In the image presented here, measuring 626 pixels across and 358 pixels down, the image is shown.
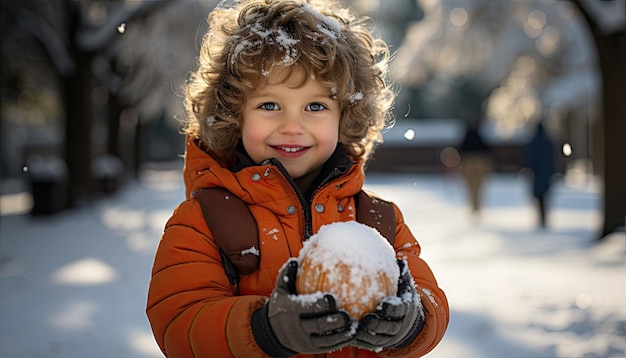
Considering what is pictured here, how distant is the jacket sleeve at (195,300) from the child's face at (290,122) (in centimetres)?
28

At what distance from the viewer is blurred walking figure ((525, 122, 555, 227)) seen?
9.98 m

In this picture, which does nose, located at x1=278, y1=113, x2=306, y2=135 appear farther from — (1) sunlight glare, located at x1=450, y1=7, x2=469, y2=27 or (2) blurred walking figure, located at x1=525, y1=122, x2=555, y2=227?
(1) sunlight glare, located at x1=450, y1=7, x2=469, y2=27

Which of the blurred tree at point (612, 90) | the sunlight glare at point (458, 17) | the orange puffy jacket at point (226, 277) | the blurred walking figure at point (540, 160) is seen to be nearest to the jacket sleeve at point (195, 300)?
the orange puffy jacket at point (226, 277)

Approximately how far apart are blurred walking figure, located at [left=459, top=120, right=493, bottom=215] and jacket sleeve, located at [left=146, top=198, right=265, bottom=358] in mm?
10416

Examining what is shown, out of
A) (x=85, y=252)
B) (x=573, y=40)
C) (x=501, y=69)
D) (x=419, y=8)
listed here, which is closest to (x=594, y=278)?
(x=85, y=252)

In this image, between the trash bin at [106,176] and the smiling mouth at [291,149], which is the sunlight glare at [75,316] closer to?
the smiling mouth at [291,149]

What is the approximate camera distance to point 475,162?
474 inches

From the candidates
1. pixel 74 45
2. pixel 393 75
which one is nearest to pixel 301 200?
pixel 393 75

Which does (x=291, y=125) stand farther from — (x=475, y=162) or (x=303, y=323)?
(x=475, y=162)

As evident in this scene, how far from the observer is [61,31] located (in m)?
14.4

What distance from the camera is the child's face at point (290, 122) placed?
1.98 meters

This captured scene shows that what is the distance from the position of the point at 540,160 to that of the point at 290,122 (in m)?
8.70

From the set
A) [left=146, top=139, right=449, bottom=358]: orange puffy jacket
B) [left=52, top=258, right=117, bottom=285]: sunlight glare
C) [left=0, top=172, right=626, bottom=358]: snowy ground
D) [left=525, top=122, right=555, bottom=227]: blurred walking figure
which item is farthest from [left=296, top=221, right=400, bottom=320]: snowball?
[left=525, top=122, right=555, bottom=227]: blurred walking figure

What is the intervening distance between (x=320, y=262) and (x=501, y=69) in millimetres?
18746
